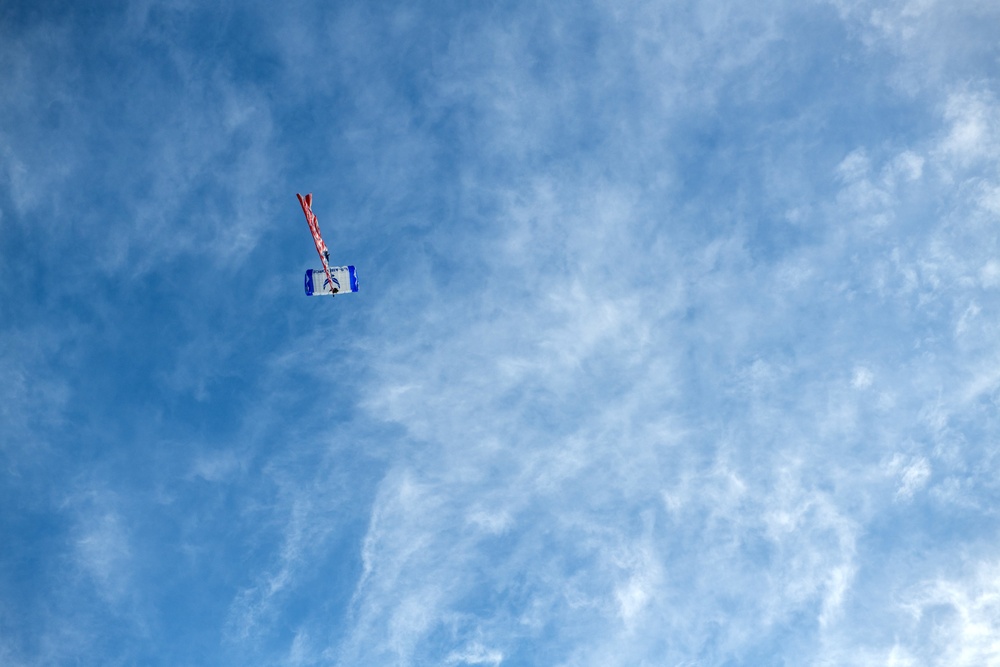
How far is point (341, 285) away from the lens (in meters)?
94.2

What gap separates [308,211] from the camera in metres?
87.2

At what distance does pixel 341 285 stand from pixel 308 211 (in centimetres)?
1026

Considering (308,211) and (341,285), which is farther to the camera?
(341,285)
